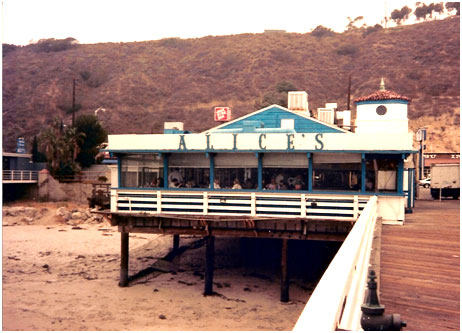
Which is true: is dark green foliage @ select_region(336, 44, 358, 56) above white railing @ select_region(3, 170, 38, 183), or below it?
above

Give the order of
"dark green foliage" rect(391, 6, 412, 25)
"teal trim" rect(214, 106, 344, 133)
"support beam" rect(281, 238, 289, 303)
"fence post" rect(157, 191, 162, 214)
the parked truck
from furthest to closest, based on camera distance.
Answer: "dark green foliage" rect(391, 6, 412, 25)
the parked truck
"teal trim" rect(214, 106, 344, 133)
"fence post" rect(157, 191, 162, 214)
"support beam" rect(281, 238, 289, 303)

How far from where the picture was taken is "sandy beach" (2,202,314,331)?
17.0 m

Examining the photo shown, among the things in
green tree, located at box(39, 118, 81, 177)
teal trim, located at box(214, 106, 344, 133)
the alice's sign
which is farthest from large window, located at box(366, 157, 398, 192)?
green tree, located at box(39, 118, 81, 177)

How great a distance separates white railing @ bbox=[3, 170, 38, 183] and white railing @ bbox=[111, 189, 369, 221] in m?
25.4

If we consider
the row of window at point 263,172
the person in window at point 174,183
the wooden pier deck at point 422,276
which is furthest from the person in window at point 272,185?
the wooden pier deck at point 422,276

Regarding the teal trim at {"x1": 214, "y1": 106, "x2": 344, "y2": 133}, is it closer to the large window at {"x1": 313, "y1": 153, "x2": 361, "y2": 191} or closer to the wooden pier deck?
the large window at {"x1": 313, "y1": 153, "x2": 361, "y2": 191}

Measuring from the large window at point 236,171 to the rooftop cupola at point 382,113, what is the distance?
586 cm

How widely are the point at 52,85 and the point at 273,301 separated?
82.6 meters

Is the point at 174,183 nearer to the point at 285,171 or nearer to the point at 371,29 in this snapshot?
the point at 285,171

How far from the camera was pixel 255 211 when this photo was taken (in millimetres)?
18266

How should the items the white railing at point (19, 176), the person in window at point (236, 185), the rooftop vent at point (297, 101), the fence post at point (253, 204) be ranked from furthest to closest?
the white railing at point (19, 176)
the rooftop vent at point (297, 101)
the person in window at point (236, 185)
the fence post at point (253, 204)

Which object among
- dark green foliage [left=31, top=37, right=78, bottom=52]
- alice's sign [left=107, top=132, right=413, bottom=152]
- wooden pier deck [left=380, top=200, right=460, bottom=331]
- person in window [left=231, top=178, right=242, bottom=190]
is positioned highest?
dark green foliage [left=31, top=37, right=78, bottom=52]

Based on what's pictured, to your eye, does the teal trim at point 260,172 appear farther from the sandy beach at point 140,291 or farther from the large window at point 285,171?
the sandy beach at point 140,291

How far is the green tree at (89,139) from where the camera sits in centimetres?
4891
